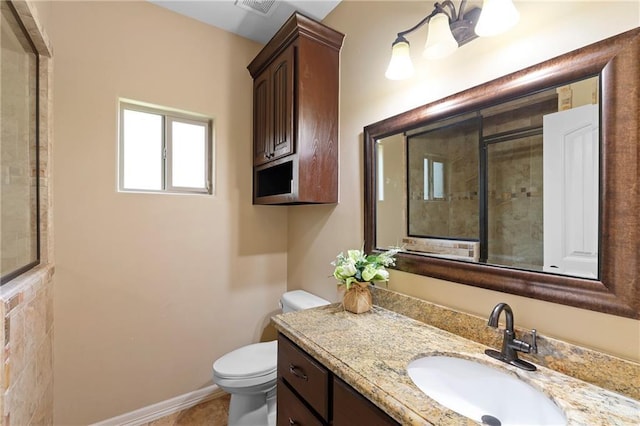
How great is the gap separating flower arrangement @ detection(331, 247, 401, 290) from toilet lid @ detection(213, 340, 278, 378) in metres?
0.71

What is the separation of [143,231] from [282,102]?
3.97 ft

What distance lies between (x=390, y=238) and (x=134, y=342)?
1729mm

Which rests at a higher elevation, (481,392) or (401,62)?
(401,62)

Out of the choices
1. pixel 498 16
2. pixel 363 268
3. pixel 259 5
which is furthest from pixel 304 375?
pixel 259 5

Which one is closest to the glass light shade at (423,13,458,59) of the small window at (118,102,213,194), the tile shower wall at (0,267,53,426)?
the small window at (118,102,213,194)

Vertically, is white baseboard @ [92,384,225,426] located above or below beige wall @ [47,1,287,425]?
below

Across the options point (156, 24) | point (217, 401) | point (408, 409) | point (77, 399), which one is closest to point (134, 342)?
point (77, 399)

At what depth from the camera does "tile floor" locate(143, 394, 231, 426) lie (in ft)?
5.96

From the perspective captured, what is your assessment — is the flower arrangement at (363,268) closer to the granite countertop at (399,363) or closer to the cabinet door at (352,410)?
the granite countertop at (399,363)

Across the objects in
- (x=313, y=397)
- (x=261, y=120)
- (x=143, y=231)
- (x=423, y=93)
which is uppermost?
(x=261, y=120)

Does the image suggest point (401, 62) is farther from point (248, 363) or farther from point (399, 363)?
point (248, 363)

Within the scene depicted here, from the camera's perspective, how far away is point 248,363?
5.39 ft

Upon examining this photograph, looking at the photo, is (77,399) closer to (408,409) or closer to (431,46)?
(408,409)

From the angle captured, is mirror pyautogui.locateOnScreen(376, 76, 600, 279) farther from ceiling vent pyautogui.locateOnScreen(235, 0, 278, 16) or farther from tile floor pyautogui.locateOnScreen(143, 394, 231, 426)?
tile floor pyautogui.locateOnScreen(143, 394, 231, 426)
